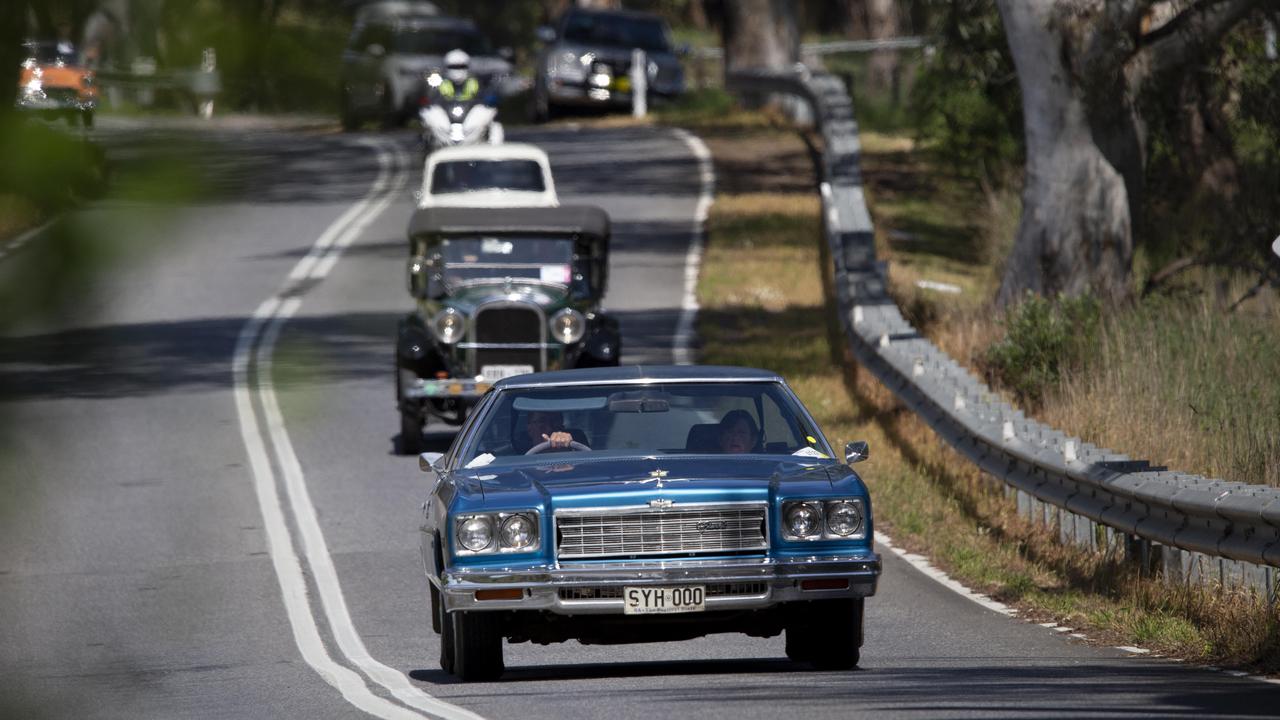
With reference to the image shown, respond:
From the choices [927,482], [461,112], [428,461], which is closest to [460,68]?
[461,112]

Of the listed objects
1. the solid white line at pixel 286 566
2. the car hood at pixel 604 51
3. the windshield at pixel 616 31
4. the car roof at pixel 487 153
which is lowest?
the solid white line at pixel 286 566

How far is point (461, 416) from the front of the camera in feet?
60.8

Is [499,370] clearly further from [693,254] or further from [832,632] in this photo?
[693,254]

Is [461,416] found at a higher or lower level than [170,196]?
lower

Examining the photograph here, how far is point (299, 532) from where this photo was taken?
15.3 m

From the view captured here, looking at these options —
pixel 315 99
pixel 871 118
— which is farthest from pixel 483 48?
pixel 315 99

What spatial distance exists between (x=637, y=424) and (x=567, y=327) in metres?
7.97

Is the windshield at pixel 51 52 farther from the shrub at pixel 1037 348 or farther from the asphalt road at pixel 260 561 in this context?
the shrub at pixel 1037 348

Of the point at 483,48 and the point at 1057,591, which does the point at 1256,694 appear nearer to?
the point at 1057,591

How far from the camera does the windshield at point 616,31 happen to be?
44844 mm

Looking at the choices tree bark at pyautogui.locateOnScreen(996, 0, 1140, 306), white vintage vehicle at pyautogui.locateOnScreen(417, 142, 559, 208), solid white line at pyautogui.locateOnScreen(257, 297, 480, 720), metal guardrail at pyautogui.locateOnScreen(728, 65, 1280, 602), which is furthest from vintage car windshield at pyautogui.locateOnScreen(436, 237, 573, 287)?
white vintage vehicle at pyautogui.locateOnScreen(417, 142, 559, 208)

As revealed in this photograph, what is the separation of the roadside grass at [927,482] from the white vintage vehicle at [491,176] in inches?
97.0

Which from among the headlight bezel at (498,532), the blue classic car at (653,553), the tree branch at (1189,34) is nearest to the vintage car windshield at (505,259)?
the tree branch at (1189,34)

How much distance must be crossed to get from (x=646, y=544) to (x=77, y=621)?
404cm
